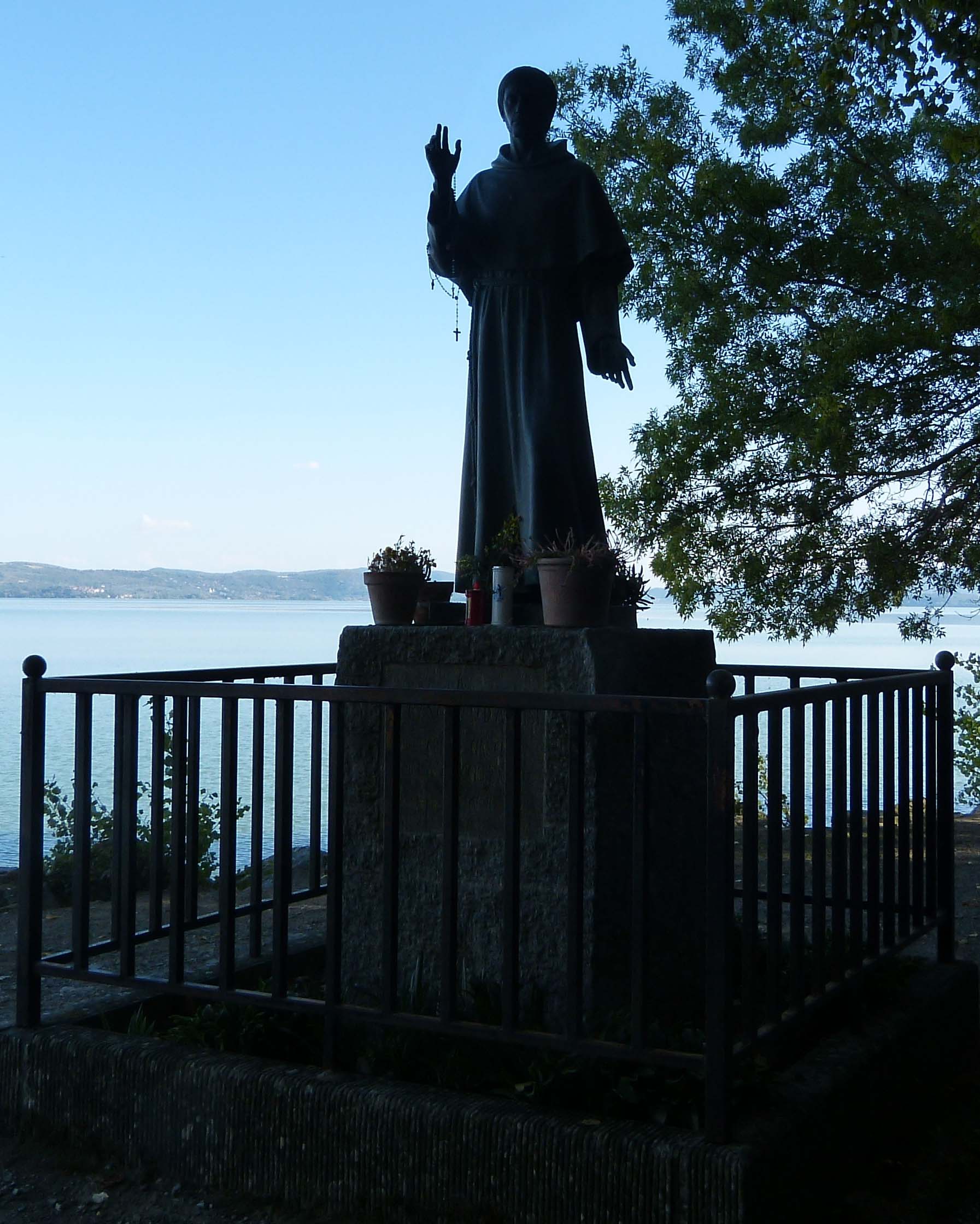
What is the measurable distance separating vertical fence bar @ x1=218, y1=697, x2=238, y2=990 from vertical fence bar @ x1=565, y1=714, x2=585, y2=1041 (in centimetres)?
98

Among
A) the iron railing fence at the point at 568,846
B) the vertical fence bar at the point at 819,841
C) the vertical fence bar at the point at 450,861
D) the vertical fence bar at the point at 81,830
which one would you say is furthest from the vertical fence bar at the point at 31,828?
the vertical fence bar at the point at 819,841

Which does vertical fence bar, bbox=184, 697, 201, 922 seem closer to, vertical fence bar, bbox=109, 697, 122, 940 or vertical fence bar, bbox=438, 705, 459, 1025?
vertical fence bar, bbox=109, 697, 122, 940

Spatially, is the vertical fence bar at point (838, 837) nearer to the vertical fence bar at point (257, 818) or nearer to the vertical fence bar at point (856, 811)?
the vertical fence bar at point (856, 811)

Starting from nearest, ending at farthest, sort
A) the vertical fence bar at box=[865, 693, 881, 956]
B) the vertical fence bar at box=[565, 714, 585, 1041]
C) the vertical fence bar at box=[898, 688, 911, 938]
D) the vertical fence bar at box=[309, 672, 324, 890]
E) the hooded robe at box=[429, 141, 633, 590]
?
1. the vertical fence bar at box=[565, 714, 585, 1041]
2. the vertical fence bar at box=[865, 693, 881, 956]
3. the vertical fence bar at box=[898, 688, 911, 938]
4. the hooded robe at box=[429, 141, 633, 590]
5. the vertical fence bar at box=[309, 672, 324, 890]

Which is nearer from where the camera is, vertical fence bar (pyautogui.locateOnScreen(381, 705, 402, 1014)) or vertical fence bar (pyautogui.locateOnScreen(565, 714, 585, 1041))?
vertical fence bar (pyautogui.locateOnScreen(565, 714, 585, 1041))

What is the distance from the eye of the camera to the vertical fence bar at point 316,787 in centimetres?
480

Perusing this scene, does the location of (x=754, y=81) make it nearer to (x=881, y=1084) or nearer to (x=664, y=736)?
(x=664, y=736)

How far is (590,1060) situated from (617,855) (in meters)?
0.58

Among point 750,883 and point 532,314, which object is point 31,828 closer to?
point 750,883

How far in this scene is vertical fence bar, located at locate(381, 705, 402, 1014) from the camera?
322 cm

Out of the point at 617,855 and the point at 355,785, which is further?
the point at 355,785

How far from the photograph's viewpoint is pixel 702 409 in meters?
10.6

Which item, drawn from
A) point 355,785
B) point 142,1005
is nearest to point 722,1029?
point 355,785

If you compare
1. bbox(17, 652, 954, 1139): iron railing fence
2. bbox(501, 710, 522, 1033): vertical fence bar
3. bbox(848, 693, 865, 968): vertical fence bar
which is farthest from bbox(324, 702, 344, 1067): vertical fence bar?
bbox(848, 693, 865, 968): vertical fence bar
